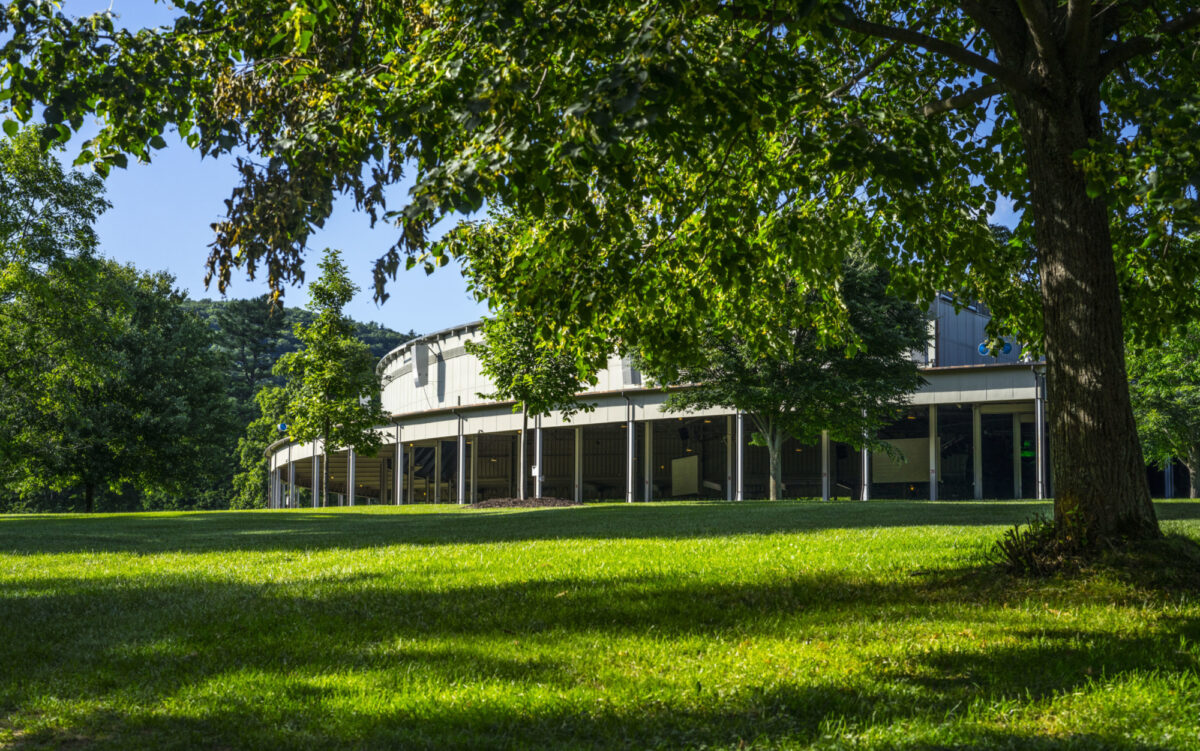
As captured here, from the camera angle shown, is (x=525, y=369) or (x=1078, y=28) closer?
(x=1078, y=28)

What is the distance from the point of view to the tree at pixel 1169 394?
120ft

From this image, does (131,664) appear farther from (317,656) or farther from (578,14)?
(578,14)

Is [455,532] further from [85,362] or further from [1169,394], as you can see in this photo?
[1169,394]

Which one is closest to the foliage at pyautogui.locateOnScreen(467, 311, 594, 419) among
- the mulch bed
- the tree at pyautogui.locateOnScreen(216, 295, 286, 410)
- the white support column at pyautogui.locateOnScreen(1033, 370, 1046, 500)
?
the mulch bed

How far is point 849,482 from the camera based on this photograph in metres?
60.9

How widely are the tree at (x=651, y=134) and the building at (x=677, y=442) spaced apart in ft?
102

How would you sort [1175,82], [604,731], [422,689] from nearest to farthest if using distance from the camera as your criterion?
[604,731]
[422,689]
[1175,82]

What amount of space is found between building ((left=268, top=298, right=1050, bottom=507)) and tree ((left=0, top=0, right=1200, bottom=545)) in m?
31.2

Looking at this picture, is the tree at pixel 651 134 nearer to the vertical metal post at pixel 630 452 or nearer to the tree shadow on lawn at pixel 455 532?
the tree shadow on lawn at pixel 455 532

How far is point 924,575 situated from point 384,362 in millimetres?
63140

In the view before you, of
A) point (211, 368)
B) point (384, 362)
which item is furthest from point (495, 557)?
point (384, 362)

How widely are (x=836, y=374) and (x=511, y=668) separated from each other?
2623 cm

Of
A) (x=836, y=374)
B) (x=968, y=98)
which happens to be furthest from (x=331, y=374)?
(x=968, y=98)

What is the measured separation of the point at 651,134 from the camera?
5621 millimetres
